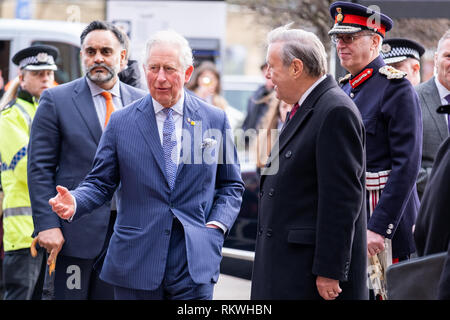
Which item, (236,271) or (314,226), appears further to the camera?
(236,271)

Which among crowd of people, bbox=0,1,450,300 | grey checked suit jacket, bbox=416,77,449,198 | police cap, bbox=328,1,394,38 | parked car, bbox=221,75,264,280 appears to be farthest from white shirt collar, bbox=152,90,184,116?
parked car, bbox=221,75,264,280

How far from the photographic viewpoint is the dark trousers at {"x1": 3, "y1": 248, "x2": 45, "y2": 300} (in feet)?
19.5

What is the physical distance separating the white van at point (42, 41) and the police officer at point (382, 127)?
5948 millimetres

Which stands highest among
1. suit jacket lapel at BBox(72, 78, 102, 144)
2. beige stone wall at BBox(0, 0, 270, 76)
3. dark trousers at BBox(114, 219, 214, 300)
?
beige stone wall at BBox(0, 0, 270, 76)

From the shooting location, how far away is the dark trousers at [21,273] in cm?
594

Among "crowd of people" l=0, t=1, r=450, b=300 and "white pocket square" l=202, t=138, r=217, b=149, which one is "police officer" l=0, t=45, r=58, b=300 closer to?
"crowd of people" l=0, t=1, r=450, b=300

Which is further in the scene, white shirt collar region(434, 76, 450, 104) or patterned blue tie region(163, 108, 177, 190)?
white shirt collar region(434, 76, 450, 104)

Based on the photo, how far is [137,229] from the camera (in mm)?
4113

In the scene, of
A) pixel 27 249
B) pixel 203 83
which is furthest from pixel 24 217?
pixel 203 83

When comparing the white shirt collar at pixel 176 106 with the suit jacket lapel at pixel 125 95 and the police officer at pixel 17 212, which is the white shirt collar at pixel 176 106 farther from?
the police officer at pixel 17 212

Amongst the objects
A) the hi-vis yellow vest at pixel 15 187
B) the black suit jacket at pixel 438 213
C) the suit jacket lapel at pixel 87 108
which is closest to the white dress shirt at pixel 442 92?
the suit jacket lapel at pixel 87 108

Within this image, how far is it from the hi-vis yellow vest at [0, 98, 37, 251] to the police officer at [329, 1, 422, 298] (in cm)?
246

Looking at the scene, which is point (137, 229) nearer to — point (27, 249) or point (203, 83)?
point (27, 249)
